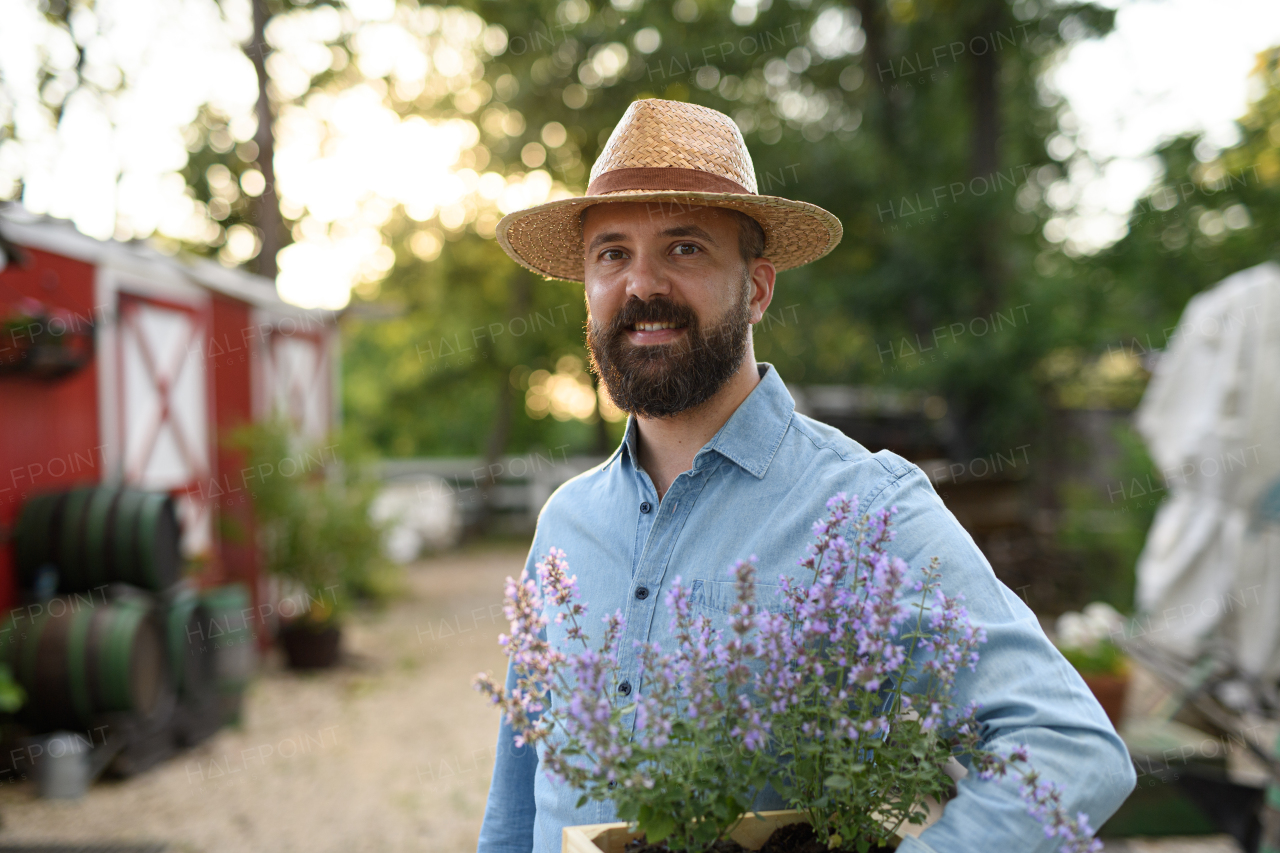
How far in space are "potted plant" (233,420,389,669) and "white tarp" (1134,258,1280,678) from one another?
6.57 metres

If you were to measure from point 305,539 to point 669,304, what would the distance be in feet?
25.7

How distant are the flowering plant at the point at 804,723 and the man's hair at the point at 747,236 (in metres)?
0.68

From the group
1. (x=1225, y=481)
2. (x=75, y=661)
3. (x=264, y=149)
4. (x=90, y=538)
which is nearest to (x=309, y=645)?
(x=90, y=538)

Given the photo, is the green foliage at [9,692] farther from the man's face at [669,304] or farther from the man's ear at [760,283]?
the man's ear at [760,283]

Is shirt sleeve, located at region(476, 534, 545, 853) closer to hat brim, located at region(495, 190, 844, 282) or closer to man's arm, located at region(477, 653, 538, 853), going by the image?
man's arm, located at region(477, 653, 538, 853)

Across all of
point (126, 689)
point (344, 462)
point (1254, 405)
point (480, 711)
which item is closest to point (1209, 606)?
point (1254, 405)

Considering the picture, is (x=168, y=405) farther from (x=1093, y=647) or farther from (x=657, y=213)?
(x=657, y=213)

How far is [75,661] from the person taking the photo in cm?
537

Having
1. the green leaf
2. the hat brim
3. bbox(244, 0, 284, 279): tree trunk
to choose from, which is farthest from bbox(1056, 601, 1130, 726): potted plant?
bbox(244, 0, 284, 279): tree trunk

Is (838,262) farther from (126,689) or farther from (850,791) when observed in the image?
(850,791)

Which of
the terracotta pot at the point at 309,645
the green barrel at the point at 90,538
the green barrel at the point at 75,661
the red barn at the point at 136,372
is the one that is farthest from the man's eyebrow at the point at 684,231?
the terracotta pot at the point at 309,645

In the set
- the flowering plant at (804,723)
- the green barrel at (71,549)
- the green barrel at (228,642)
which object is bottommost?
the green barrel at (228,642)

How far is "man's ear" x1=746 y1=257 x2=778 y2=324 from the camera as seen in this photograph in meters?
1.77

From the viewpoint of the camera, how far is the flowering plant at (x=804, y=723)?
1.05m
